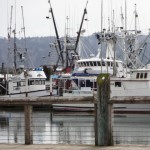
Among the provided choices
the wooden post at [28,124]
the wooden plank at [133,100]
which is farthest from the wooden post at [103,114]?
the wooden post at [28,124]

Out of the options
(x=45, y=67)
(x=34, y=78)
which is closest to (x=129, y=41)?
(x=34, y=78)

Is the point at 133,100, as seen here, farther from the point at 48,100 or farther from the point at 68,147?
the point at 48,100

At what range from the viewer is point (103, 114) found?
28.3 ft

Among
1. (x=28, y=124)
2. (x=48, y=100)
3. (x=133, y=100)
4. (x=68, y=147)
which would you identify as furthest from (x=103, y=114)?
(x=28, y=124)

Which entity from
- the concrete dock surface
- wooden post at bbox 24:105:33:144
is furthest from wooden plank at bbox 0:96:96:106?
the concrete dock surface

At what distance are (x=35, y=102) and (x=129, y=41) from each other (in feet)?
154

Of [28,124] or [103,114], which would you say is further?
[28,124]

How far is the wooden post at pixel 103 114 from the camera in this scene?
28.1 feet

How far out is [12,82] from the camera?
182ft

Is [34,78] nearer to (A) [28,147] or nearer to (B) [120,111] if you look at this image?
(B) [120,111]

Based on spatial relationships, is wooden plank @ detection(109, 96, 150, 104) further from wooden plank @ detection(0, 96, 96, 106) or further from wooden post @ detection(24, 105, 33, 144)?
wooden post @ detection(24, 105, 33, 144)

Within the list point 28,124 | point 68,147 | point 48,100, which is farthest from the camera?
point 28,124

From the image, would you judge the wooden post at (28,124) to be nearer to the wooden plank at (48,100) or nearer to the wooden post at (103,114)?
the wooden plank at (48,100)

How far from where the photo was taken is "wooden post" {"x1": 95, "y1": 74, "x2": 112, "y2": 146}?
28.1ft
